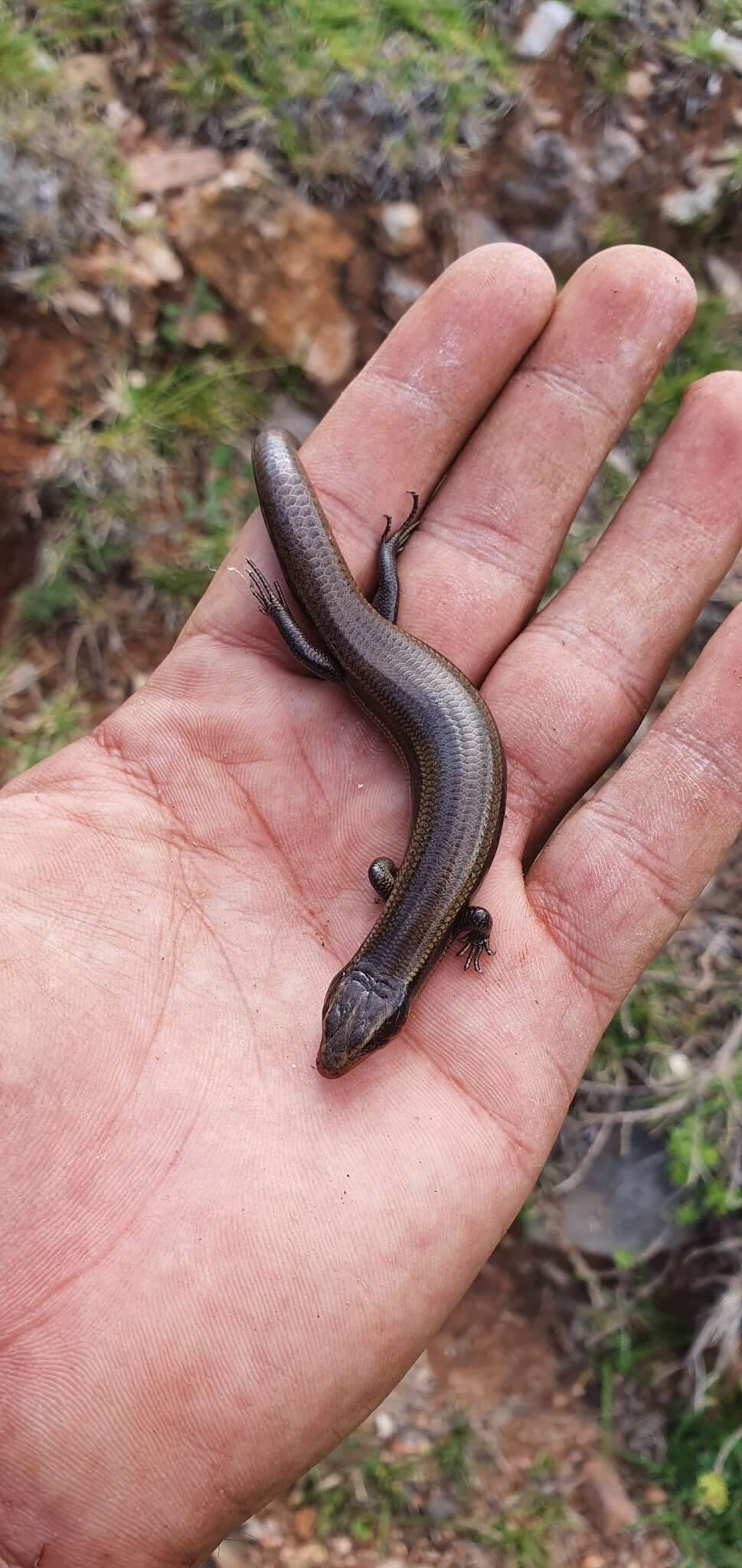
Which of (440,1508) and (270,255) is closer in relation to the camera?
(440,1508)

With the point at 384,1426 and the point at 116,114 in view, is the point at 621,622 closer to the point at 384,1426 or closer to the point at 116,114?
the point at 384,1426

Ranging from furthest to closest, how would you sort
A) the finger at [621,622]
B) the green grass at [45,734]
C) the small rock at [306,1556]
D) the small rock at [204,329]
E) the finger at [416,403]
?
the small rock at [204,329], the green grass at [45,734], the finger at [416,403], the small rock at [306,1556], the finger at [621,622]

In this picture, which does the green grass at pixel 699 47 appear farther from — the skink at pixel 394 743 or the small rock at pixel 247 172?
the skink at pixel 394 743

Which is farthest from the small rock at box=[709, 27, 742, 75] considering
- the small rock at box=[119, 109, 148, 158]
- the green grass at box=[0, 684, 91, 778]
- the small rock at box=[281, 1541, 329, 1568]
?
the small rock at box=[281, 1541, 329, 1568]

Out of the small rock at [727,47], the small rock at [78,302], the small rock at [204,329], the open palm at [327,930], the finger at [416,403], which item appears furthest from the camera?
the small rock at [727,47]

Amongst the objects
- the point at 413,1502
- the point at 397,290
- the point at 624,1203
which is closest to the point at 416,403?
the point at 397,290

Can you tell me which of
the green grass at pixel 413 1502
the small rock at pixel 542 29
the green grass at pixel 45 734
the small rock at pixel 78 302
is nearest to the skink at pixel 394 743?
the small rock at pixel 78 302
